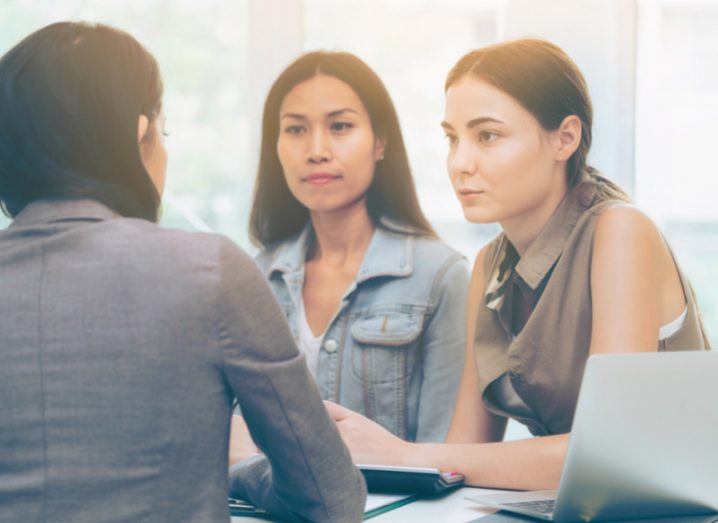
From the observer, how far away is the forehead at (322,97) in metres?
2.24

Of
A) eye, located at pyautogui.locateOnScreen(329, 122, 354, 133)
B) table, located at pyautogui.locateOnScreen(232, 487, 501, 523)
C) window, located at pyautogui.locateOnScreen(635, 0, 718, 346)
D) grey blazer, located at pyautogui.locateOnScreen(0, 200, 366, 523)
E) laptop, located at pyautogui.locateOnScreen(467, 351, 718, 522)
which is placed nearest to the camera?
grey blazer, located at pyautogui.locateOnScreen(0, 200, 366, 523)

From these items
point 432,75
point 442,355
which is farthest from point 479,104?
point 432,75

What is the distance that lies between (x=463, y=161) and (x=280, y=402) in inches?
31.0

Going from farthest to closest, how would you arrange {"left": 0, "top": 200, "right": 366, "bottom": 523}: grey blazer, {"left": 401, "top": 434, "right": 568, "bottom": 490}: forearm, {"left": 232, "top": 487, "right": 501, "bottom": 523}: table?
{"left": 401, "top": 434, "right": 568, "bottom": 490}: forearm < {"left": 232, "top": 487, "right": 501, "bottom": 523}: table < {"left": 0, "top": 200, "right": 366, "bottom": 523}: grey blazer

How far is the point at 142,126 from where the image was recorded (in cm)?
109

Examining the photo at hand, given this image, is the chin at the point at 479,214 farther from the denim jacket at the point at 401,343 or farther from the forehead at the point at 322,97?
the forehead at the point at 322,97

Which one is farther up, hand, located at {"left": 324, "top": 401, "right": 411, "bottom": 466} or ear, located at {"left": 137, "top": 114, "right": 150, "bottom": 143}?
ear, located at {"left": 137, "top": 114, "right": 150, "bottom": 143}

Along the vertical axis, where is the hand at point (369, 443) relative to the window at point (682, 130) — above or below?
below

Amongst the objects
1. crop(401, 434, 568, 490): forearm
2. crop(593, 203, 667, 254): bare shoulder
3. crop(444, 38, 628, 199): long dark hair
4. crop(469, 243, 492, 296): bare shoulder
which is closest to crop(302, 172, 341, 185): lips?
crop(469, 243, 492, 296): bare shoulder

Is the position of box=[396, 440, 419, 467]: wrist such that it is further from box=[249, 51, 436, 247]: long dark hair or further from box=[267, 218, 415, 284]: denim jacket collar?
box=[249, 51, 436, 247]: long dark hair

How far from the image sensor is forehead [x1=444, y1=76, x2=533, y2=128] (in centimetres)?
166

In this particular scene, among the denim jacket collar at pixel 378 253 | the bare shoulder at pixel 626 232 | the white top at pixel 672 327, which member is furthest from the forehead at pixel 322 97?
the white top at pixel 672 327

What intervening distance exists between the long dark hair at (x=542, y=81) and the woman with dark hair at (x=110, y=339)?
0.82 m

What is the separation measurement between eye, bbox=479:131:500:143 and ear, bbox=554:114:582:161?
12 centimetres
